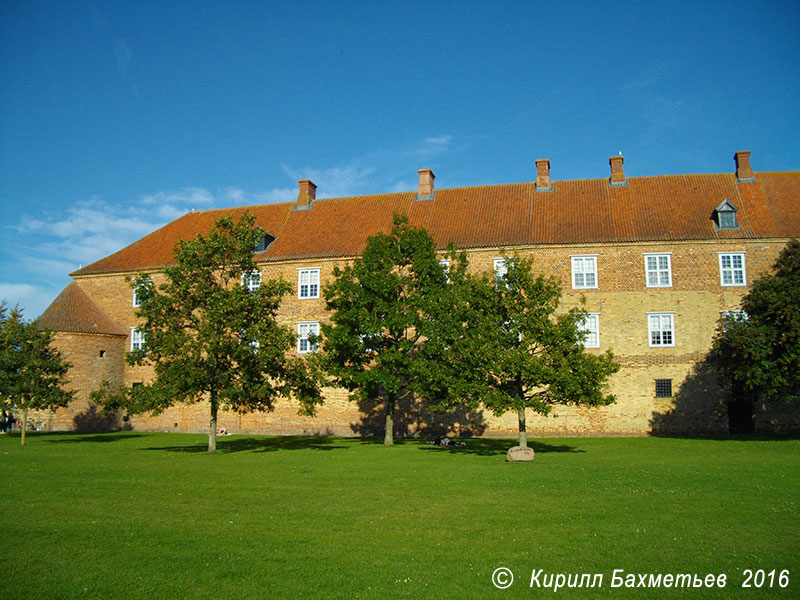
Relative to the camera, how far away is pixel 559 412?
3484 centimetres

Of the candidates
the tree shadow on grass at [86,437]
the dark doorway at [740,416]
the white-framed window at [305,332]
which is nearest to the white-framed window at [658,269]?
the dark doorway at [740,416]

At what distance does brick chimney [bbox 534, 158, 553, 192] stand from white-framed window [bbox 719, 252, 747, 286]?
33.9 feet

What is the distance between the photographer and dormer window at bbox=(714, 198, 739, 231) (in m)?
34.0

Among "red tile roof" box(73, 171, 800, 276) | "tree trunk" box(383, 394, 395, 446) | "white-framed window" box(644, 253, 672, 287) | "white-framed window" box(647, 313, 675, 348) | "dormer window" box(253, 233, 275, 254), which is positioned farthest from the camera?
"dormer window" box(253, 233, 275, 254)

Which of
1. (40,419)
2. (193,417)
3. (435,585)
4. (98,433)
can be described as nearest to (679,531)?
(435,585)

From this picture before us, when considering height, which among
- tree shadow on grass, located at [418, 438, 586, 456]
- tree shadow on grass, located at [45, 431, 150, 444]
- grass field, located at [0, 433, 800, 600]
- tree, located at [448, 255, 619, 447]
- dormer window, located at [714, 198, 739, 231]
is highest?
dormer window, located at [714, 198, 739, 231]

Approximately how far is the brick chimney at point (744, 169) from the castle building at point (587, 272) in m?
0.07

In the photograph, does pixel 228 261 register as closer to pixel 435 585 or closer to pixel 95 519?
pixel 95 519

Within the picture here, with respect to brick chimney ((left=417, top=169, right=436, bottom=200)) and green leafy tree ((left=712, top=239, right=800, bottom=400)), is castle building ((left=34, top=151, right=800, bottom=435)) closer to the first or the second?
Answer: brick chimney ((left=417, top=169, right=436, bottom=200))

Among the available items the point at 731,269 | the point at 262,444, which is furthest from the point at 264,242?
the point at 731,269

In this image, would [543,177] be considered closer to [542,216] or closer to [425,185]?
[542,216]

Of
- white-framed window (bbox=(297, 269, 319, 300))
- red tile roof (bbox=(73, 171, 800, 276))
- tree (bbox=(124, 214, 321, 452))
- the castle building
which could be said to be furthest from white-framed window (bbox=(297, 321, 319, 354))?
tree (bbox=(124, 214, 321, 452))

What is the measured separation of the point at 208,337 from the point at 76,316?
65.5ft

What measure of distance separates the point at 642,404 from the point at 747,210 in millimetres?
11669
